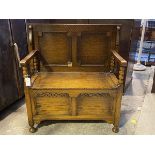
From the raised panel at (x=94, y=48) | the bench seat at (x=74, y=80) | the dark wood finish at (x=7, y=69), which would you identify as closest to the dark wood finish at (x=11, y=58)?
the dark wood finish at (x=7, y=69)

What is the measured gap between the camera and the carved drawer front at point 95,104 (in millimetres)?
1769

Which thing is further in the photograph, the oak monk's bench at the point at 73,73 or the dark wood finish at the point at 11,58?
the dark wood finish at the point at 11,58

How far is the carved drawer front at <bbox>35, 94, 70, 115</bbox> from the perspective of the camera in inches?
69.8

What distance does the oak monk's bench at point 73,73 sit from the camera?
1716 millimetres

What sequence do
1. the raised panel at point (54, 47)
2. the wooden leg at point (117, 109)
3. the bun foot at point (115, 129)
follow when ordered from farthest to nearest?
the raised panel at point (54, 47) → the bun foot at point (115, 129) → the wooden leg at point (117, 109)

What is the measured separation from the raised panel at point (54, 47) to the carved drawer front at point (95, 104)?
19.9 inches

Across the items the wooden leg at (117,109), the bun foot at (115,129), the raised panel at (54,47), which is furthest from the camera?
the raised panel at (54,47)

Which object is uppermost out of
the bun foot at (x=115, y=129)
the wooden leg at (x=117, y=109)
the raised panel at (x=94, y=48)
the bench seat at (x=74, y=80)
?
the raised panel at (x=94, y=48)

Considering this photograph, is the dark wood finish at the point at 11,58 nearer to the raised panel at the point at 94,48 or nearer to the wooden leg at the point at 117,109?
the raised panel at the point at 94,48

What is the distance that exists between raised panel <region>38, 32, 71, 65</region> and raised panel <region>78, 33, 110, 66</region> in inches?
5.8

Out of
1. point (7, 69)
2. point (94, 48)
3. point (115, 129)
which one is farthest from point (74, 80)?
point (7, 69)

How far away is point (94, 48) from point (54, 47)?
17.0 inches

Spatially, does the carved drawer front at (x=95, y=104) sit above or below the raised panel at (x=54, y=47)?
below

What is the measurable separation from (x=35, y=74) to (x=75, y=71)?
17.2 inches
